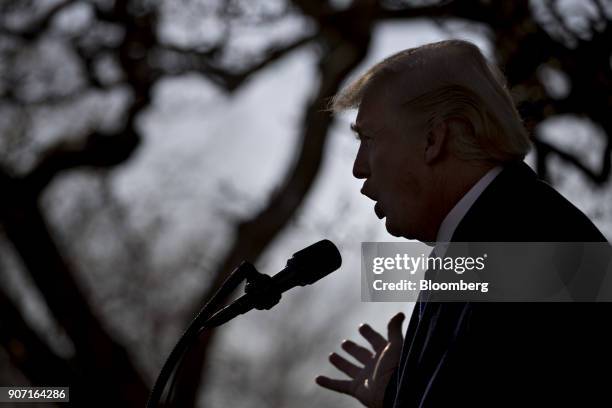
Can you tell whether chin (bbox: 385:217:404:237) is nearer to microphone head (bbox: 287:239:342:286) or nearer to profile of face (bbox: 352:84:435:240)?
profile of face (bbox: 352:84:435:240)

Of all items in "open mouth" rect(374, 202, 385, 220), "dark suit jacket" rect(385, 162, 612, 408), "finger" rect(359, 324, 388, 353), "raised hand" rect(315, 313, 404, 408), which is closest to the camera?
"dark suit jacket" rect(385, 162, 612, 408)

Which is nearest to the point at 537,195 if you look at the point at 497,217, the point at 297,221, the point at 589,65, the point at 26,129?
the point at 497,217

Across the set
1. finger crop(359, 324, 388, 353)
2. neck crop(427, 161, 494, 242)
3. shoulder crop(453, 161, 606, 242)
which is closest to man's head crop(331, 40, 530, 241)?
neck crop(427, 161, 494, 242)

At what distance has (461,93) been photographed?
237 centimetres

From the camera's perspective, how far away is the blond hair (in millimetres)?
2314

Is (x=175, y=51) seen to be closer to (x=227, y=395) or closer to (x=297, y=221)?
(x=297, y=221)

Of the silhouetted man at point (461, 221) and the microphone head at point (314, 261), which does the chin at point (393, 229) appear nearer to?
the silhouetted man at point (461, 221)

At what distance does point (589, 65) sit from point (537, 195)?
2.32 metres

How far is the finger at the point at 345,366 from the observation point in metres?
2.68

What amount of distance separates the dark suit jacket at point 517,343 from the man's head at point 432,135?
146mm

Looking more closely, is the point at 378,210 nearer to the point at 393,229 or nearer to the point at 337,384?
the point at 393,229

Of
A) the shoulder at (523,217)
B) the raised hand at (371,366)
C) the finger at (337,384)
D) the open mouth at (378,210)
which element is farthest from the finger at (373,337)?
the shoulder at (523,217)

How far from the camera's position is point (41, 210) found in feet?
22.9

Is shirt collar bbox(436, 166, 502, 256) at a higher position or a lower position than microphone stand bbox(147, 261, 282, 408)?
higher
